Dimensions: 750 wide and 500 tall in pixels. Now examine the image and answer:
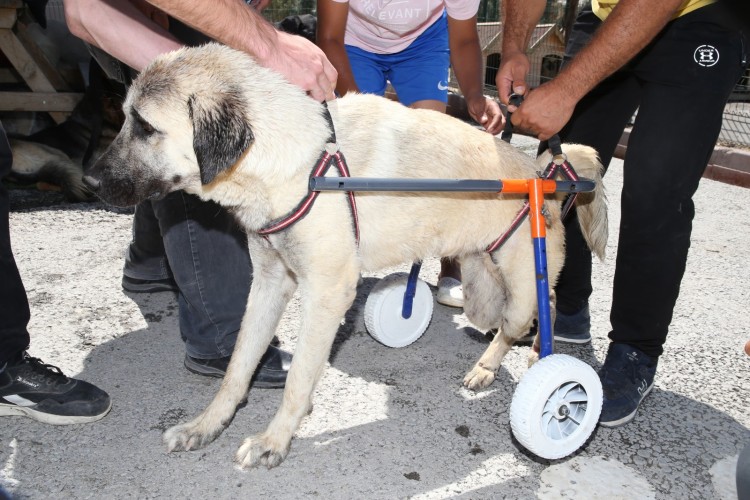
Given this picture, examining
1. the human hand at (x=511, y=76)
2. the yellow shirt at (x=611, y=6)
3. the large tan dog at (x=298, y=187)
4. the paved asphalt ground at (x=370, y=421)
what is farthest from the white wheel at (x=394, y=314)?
the yellow shirt at (x=611, y=6)

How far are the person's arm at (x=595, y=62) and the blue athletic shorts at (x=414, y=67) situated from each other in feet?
4.90

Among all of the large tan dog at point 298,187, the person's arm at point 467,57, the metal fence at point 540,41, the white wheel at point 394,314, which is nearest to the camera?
the large tan dog at point 298,187

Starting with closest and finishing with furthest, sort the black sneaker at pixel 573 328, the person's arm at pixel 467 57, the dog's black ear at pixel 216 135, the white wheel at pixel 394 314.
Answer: the dog's black ear at pixel 216 135 → the white wheel at pixel 394 314 → the black sneaker at pixel 573 328 → the person's arm at pixel 467 57

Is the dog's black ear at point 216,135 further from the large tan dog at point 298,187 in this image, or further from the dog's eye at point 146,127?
the dog's eye at point 146,127

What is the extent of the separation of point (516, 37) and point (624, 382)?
5.59ft

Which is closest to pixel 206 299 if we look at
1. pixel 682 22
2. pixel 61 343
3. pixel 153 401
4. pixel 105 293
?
pixel 153 401

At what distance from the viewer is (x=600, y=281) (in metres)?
4.39

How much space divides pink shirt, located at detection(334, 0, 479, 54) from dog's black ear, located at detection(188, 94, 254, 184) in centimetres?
197

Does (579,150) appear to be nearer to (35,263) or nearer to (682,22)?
(682,22)

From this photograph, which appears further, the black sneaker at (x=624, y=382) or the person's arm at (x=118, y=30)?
the black sneaker at (x=624, y=382)

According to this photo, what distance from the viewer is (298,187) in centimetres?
228

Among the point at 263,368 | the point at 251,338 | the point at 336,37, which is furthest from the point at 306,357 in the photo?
the point at 336,37

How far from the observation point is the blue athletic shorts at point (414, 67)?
398 cm

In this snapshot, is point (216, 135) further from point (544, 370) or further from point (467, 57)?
point (467, 57)
